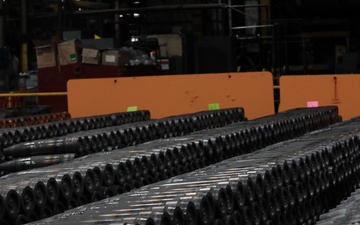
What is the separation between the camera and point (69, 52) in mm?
18719

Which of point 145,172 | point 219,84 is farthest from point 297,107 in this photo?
point 145,172

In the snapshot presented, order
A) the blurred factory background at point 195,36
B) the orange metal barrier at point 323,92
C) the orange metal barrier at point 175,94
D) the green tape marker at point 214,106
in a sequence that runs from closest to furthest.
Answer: the orange metal barrier at point 323,92
the orange metal barrier at point 175,94
the green tape marker at point 214,106
the blurred factory background at point 195,36

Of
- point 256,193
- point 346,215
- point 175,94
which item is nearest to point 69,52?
point 175,94

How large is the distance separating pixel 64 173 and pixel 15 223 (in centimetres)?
72

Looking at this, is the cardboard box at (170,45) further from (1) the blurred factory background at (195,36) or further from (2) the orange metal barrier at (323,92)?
(2) the orange metal barrier at (323,92)

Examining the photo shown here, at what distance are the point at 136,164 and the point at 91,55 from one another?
11112mm

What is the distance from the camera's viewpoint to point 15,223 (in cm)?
618

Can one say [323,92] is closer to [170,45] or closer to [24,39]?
[170,45]

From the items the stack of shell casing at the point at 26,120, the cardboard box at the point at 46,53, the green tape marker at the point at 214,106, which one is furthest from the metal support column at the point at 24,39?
the green tape marker at the point at 214,106

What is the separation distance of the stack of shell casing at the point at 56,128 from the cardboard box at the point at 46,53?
17.8 feet

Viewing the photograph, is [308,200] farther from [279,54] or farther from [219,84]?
[279,54]

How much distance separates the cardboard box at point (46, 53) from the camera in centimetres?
1898

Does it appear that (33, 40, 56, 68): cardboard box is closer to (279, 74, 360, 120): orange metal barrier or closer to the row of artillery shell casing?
the row of artillery shell casing

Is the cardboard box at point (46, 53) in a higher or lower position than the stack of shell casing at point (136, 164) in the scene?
higher
